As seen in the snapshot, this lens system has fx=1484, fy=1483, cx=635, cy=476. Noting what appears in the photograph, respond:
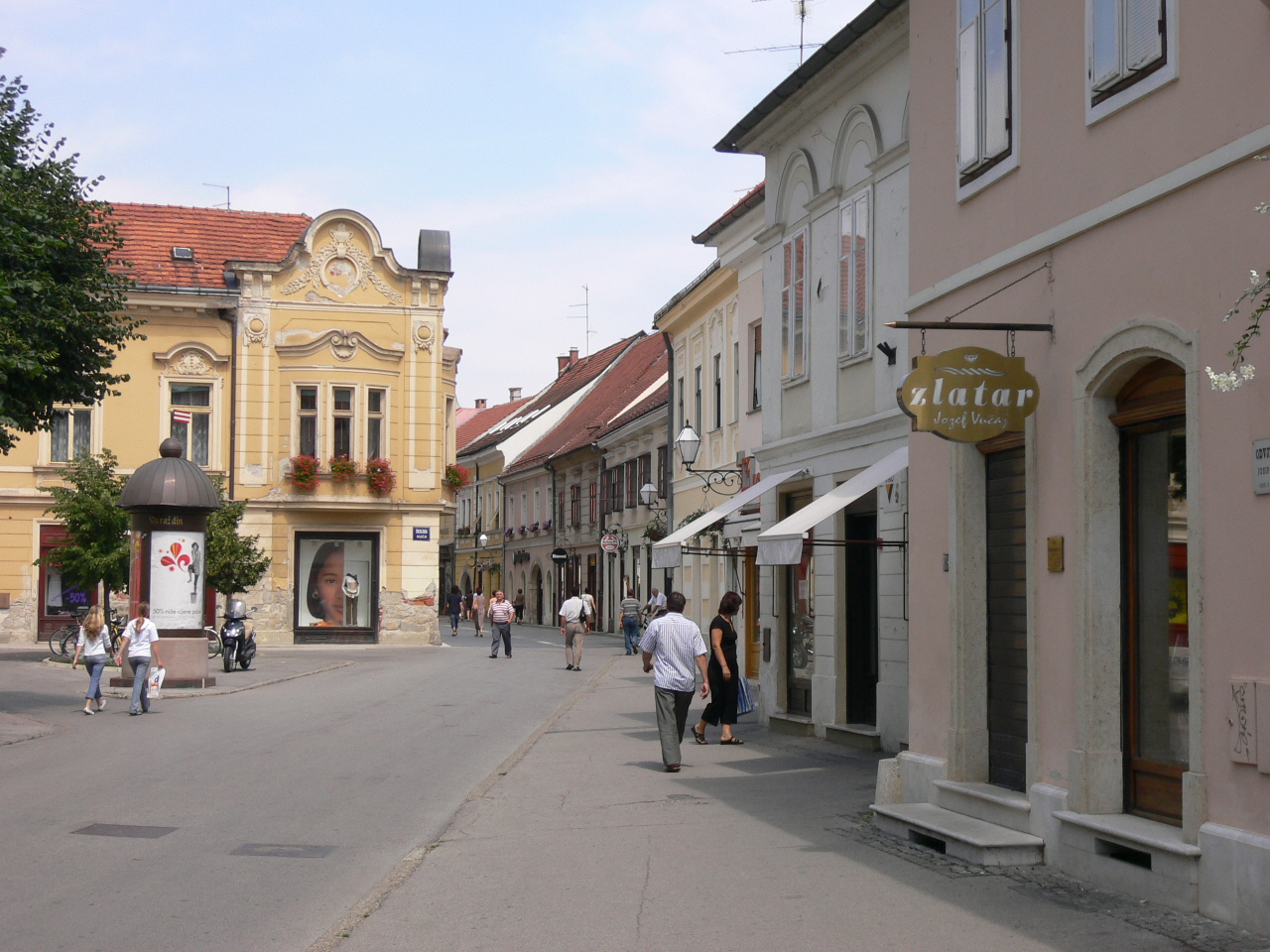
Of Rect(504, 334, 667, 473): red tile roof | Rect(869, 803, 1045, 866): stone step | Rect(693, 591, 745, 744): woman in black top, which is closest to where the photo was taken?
Rect(869, 803, 1045, 866): stone step

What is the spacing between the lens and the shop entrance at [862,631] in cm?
1664

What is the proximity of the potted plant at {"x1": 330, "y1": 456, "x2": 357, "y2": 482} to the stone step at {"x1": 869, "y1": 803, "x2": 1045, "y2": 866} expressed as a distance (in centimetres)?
3106

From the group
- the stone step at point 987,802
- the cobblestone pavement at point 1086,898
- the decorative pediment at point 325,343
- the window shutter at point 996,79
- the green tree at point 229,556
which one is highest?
the decorative pediment at point 325,343

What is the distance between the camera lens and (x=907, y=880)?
8750 mm

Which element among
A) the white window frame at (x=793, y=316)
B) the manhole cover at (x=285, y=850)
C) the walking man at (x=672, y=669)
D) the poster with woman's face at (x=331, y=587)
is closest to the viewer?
the manhole cover at (x=285, y=850)

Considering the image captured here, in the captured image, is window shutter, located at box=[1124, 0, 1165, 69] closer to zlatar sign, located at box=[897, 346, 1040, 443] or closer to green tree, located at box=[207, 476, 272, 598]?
zlatar sign, located at box=[897, 346, 1040, 443]

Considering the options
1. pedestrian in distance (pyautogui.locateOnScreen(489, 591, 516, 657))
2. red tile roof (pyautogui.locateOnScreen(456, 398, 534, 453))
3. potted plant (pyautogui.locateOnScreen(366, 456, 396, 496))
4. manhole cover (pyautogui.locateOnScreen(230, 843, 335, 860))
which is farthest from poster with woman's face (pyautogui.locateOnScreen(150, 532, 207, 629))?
red tile roof (pyautogui.locateOnScreen(456, 398, 534, 453))

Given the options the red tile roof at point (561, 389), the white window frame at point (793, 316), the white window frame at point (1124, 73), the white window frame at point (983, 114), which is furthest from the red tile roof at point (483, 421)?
the white window frame at point (1124, 73)

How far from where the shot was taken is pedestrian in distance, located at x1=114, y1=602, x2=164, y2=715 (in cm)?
2025

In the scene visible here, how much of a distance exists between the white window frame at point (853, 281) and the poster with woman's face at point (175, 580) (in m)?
12.9

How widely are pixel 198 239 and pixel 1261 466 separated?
1568 inches

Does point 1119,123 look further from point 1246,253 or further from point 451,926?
point 451,926

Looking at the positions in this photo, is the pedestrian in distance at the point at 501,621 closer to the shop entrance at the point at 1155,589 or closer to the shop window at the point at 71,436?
the shop window at the point at 71,436

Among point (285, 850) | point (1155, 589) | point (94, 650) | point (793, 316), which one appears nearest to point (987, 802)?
point (1155, 589)
